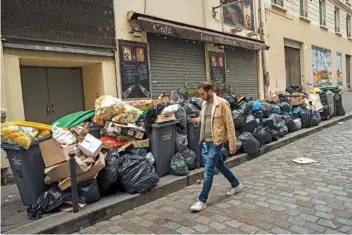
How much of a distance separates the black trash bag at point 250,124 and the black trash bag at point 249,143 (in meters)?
0.25

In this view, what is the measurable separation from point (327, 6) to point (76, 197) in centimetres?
2131

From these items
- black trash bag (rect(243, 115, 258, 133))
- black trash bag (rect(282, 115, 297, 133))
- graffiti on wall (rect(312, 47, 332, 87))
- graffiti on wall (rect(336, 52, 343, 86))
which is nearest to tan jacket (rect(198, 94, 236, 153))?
black trash bag (rect(243, 115, 258, 133))

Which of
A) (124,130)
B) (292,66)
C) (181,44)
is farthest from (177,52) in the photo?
(292,66)

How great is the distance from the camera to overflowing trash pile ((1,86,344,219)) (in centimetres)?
380

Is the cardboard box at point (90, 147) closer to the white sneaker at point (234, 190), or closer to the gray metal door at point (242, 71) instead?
the white sneaker at point (234, 190)

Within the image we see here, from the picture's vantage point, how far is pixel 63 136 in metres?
4.01

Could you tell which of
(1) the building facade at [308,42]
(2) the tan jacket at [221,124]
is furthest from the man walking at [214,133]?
(1) the building facade at [308,42]

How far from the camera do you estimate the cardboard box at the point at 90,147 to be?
3.94 metres

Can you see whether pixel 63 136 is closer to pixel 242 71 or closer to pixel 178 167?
pixel 178 167

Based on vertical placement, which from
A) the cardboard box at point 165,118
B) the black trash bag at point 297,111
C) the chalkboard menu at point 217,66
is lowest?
the black trash bag at point 297,111

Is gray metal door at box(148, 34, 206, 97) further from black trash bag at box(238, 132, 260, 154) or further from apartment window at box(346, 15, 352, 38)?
apartment window at box(346, 15, 352, 38)

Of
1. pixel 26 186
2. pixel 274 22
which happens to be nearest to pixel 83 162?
pixel 26 186

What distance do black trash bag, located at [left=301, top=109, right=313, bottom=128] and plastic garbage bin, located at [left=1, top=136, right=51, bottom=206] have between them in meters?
8.22

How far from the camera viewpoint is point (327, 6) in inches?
788
